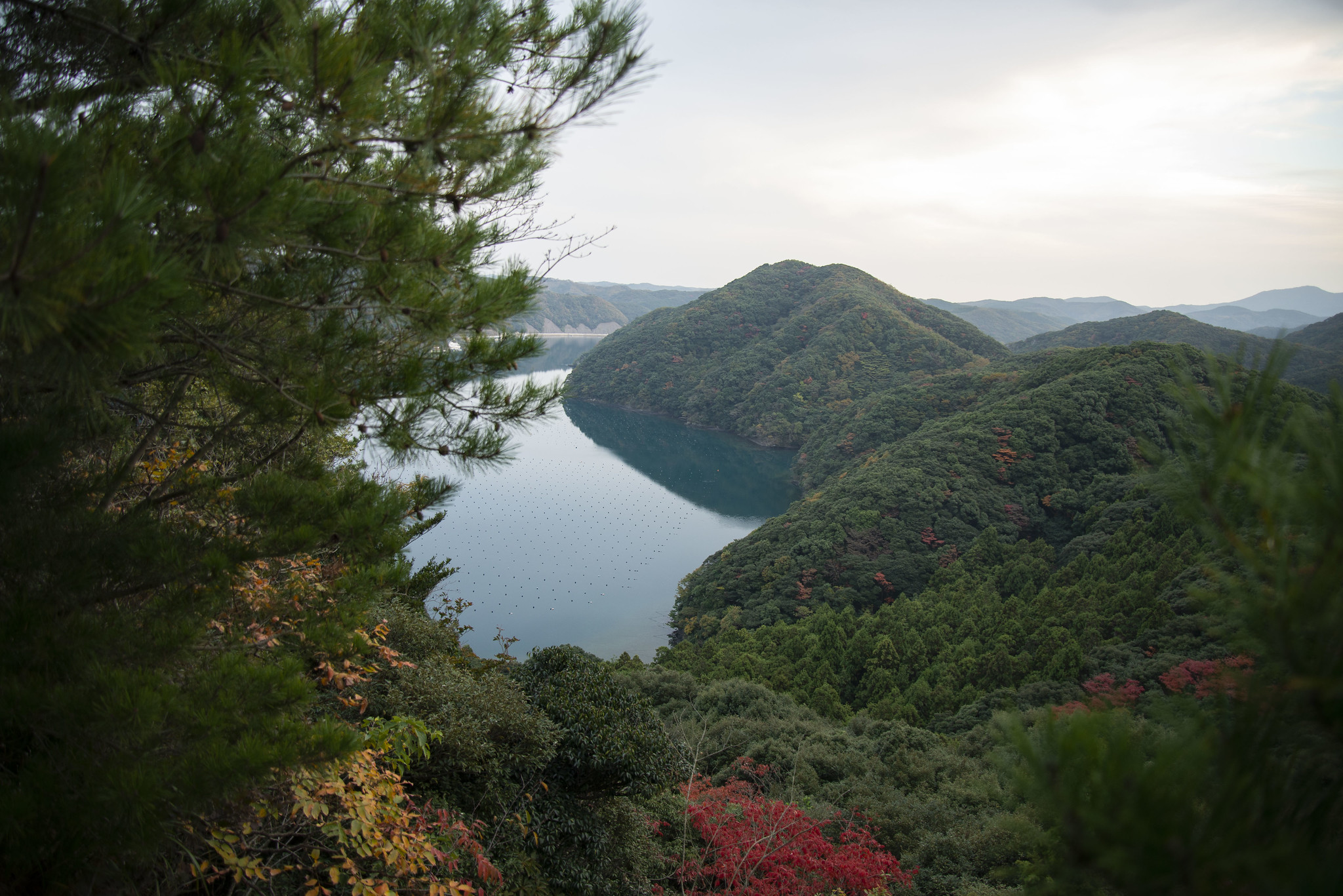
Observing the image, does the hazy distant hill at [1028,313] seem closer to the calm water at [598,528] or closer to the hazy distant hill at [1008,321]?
the hazy distant hill at [1008,321]

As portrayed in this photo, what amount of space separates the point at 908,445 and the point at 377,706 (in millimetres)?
19634

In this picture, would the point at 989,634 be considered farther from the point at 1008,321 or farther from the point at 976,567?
the point at 1008,321

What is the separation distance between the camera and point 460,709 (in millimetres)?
4297

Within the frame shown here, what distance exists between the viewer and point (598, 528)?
22.9m

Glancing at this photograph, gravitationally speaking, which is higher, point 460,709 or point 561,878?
point 460,709

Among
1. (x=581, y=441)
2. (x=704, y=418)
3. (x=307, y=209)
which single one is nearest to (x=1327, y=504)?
(x=307, y=209)

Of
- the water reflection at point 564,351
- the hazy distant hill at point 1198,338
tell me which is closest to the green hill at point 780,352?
the water reflection at point 564,351

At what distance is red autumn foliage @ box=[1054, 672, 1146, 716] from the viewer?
0.97m

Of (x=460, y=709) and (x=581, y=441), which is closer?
(x=460, y=709)

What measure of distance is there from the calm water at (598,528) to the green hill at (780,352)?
2.72 m

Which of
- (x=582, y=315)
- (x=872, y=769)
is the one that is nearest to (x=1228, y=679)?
(x=872, y=769)

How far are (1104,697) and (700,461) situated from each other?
1251 inches

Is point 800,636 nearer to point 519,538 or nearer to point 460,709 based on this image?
point 460,709

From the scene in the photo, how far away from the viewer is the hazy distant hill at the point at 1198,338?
854 inches
